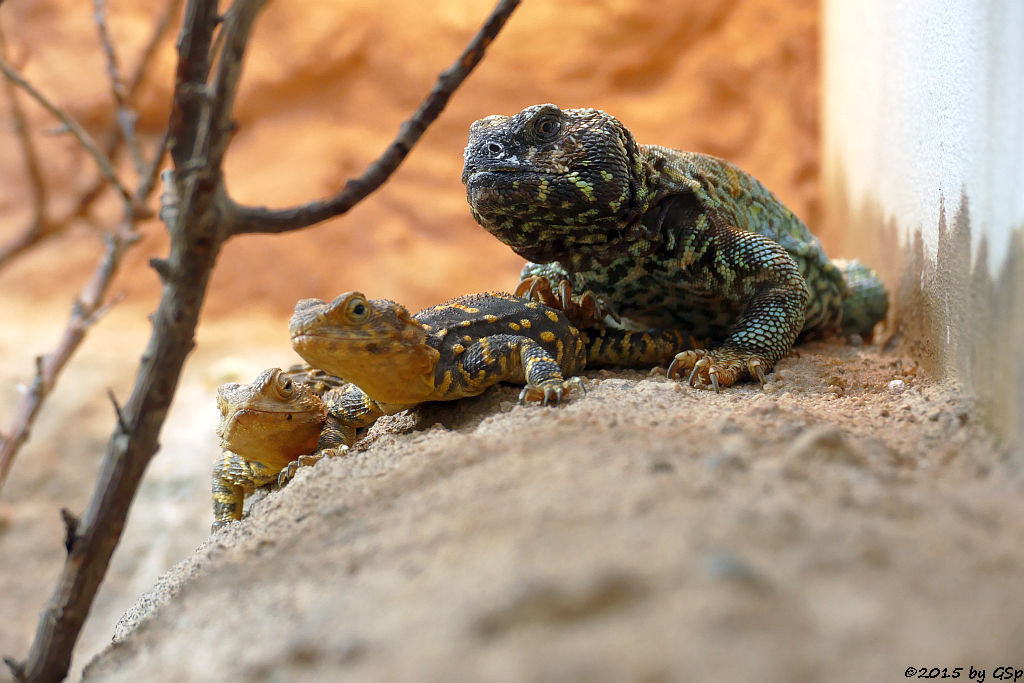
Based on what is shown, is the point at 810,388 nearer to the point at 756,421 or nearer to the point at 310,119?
the point at 756,421

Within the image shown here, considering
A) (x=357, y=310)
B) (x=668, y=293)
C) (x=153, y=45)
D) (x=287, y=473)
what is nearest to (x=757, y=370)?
(x=668, y=293)

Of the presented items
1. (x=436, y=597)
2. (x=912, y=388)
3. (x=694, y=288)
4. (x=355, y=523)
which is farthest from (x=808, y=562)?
(x=694, y=288)

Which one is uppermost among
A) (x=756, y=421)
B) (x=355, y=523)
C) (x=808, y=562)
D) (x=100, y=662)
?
(x=756, y=421)

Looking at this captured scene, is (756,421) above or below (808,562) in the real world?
above

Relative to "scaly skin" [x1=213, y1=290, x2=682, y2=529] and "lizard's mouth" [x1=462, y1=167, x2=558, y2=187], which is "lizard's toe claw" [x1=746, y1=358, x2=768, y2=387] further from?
"lizard's mouth" [x1=462, y1=167, x2=558, y2=187]

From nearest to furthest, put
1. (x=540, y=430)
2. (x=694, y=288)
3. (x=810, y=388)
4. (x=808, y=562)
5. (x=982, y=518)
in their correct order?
1. (x=808, y=562)
2. (x=982, y=518)
3. (x=540, y=430)
4. (x=810, y=388)
5. (x=694, y=288)

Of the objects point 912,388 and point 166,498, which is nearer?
point 912,388
